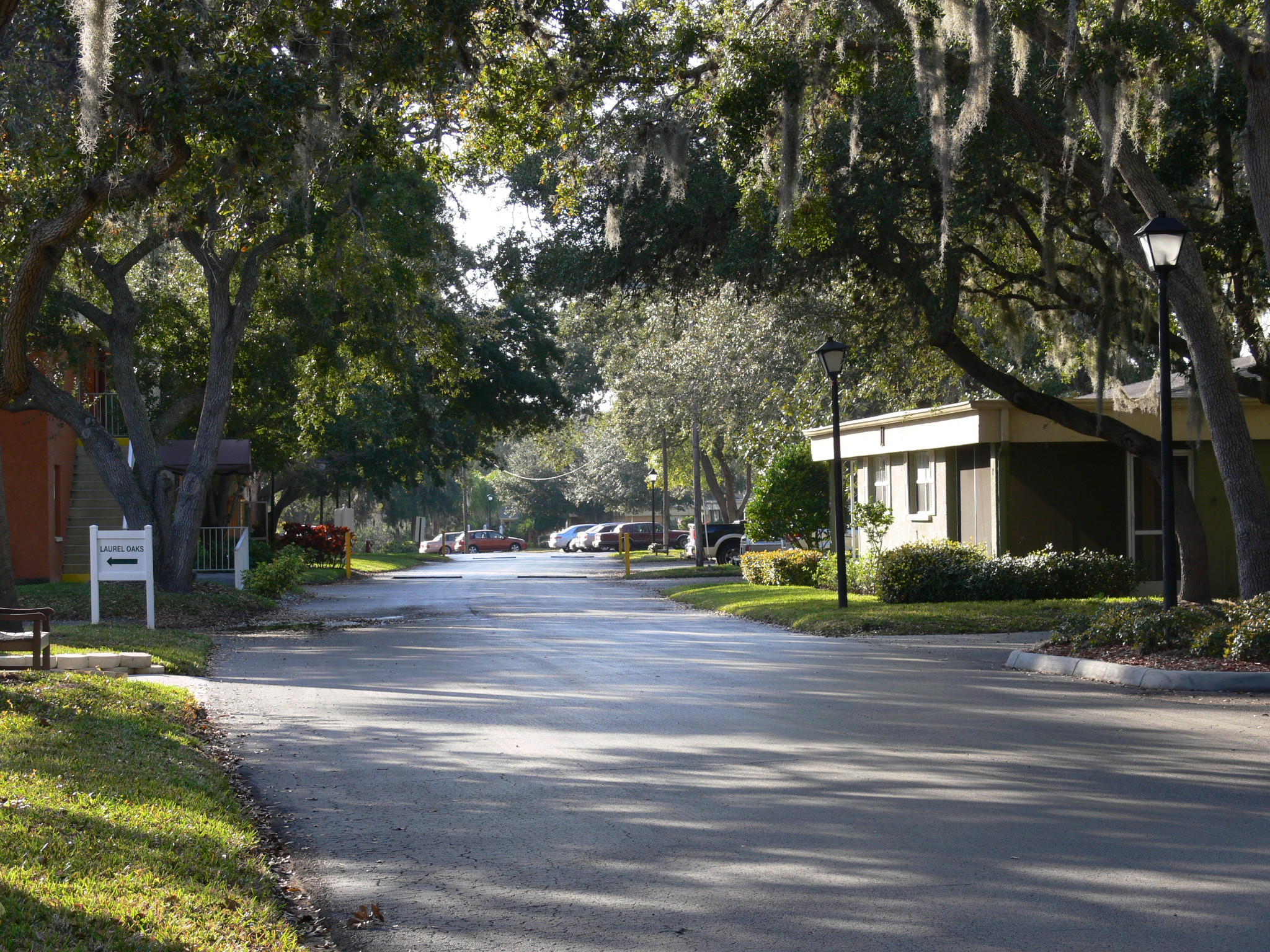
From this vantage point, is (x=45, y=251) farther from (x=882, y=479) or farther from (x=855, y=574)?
(x=882, y=479)

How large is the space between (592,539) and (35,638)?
176ft

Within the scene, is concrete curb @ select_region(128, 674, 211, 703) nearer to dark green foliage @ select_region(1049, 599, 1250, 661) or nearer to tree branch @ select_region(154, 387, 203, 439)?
dark green foliage @ select_region(1049, 599, 1250, 661)

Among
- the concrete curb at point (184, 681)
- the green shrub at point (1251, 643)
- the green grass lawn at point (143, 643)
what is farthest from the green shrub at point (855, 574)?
the concrete curb at point (184, 681)

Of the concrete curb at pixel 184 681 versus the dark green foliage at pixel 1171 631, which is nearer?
the concrete curb at pixel 184 681

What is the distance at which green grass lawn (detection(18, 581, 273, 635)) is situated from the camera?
1908cm

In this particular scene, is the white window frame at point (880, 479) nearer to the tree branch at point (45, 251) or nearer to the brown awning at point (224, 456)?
the brown awning at point (224, 456)

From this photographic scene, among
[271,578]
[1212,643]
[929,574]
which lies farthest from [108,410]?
[1212,643]

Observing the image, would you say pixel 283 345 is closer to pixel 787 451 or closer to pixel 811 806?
pixel 787 451

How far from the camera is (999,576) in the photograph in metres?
19.5

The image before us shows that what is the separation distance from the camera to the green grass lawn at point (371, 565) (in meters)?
34.2

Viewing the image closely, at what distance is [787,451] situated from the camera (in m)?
31.9

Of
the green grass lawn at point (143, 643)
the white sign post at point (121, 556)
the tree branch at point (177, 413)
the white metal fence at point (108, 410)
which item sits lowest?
the green grass lawn at point (143, 643)

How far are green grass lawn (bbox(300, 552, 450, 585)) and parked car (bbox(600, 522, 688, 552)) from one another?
29.2ft

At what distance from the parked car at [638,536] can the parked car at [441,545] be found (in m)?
8.85
